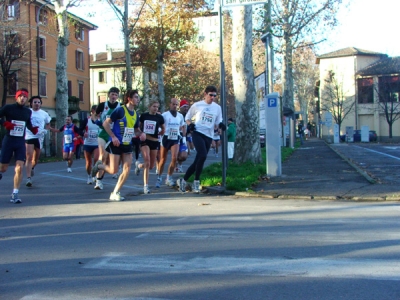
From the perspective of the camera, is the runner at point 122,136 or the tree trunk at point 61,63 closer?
the runner at point 122,136

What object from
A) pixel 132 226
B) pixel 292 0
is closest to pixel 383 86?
pixel 292 0

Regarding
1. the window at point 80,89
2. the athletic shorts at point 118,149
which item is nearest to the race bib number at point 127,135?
the athletic shorts at point 118,149

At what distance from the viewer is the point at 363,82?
73.9m

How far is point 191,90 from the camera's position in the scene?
186ft

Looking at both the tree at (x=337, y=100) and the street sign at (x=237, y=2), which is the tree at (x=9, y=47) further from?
the tree at (x=337, y=100)

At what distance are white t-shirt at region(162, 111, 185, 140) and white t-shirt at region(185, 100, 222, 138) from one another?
5.12ft

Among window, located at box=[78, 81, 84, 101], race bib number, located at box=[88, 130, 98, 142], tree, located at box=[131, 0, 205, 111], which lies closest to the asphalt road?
race bib number, located at box=[88, 130, 98, 142]

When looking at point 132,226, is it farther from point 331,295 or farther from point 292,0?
point 292,0

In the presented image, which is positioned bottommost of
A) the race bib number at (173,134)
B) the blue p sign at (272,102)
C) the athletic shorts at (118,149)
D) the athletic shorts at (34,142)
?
the athletic shorts at (118,149)

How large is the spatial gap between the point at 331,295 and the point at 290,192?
6.09 meters

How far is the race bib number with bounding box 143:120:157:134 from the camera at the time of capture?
1125cm

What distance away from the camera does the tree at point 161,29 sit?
43.1 metres

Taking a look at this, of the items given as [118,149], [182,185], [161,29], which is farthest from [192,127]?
[161,29]

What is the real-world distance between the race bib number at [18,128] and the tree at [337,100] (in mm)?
65978
